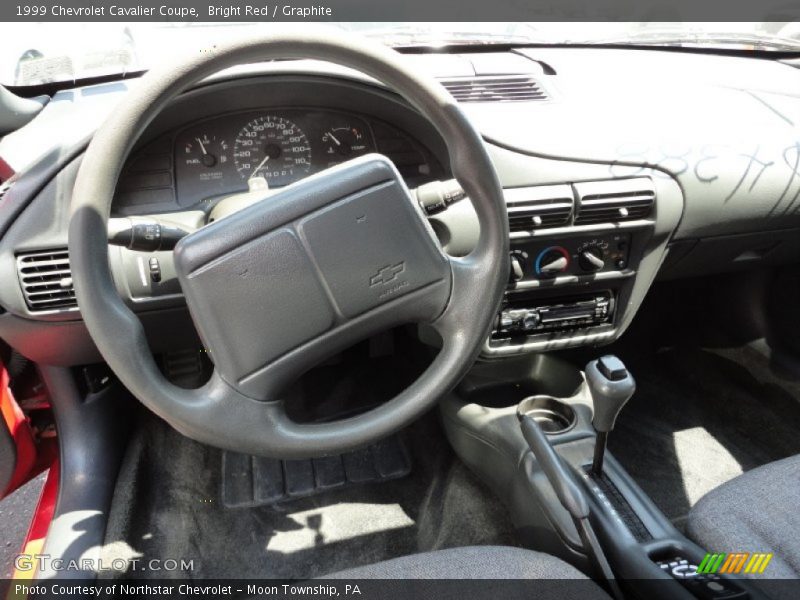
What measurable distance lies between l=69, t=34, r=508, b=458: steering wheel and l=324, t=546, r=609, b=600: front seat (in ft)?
0.82

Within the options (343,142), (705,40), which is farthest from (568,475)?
(705,40)

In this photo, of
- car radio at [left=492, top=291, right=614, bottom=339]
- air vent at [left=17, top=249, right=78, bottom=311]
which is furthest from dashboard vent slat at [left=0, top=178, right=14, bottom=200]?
car radio at [left=492, top=291, right=614, bottom=339]

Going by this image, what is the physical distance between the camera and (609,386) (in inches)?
48.3

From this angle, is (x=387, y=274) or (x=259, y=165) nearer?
(x=387, y=274)

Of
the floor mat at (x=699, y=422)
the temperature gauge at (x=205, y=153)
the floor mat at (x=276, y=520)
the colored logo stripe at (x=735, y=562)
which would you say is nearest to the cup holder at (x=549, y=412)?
the floor mat at (x=276, y=520)

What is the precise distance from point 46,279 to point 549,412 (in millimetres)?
1224

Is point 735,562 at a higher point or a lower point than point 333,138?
lower

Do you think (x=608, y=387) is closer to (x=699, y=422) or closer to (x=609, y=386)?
(x=609, y=386)

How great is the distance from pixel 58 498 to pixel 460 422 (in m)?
1.06

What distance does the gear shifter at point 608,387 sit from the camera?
1229mm

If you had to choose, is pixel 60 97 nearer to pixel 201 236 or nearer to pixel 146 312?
pixel 146 312

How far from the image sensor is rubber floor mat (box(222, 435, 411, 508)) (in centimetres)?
191
